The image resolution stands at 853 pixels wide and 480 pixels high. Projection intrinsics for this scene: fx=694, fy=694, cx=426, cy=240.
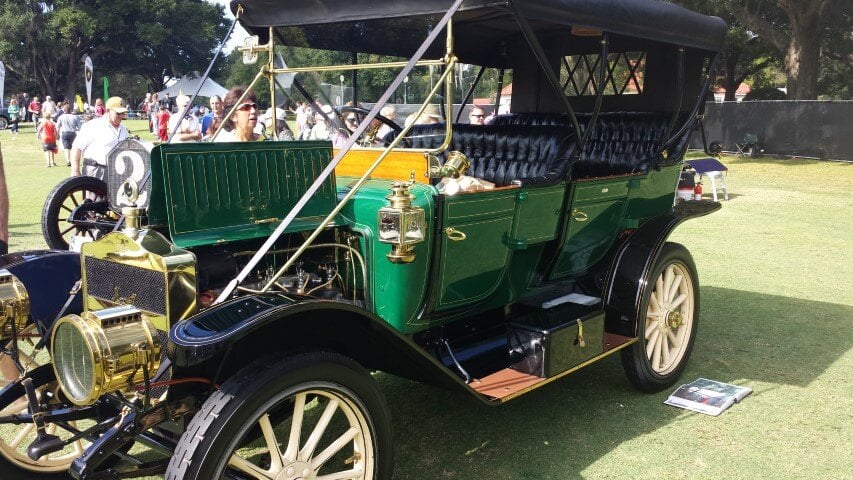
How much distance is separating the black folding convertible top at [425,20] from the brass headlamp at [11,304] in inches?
68.2

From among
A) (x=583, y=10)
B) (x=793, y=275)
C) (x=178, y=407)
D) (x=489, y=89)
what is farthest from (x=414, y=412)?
(x=793, y=275)

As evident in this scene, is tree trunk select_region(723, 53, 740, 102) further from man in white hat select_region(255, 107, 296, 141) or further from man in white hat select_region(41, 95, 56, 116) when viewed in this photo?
man in white hat select_region(255, 107, 296, 141)

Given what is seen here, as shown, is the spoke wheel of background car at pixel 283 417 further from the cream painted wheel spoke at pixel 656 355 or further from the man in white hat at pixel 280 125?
the cream painted wheel spoke at pixel 656 355

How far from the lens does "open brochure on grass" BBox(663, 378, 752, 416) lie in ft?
12.8

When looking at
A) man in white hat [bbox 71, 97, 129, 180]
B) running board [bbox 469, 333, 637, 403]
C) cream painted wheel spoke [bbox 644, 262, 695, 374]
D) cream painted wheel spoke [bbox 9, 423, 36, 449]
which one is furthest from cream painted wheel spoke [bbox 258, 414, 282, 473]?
man in white hat [bbox 71, 97, 129, 180]

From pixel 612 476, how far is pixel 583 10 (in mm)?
2207

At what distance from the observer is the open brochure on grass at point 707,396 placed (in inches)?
154

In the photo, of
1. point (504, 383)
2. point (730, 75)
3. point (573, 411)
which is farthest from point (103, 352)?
point (730, 75)

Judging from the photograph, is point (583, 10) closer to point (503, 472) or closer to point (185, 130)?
point (503, 472)

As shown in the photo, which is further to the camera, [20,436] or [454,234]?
[454,234]

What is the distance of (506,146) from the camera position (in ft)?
15.4

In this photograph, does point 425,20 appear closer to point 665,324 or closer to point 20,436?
point 665,324

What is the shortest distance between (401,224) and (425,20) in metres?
1.21

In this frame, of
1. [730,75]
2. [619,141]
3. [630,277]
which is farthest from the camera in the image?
[730,75]
